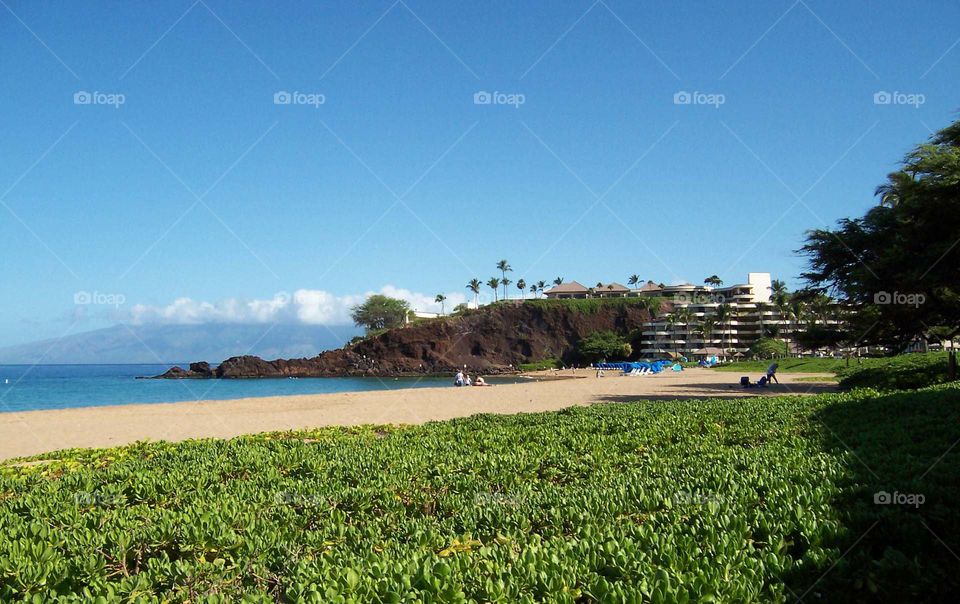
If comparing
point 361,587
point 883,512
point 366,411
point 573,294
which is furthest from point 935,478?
point 573,294

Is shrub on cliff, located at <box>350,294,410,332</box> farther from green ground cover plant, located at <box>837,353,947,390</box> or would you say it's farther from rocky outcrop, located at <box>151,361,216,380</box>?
green ground cover plant, located at <box>837,353,947,390</box>

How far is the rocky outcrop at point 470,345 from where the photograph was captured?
411ft

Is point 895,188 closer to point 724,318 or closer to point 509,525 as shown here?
point 509,525

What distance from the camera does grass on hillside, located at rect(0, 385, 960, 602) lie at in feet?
12.3

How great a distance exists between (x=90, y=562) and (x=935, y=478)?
665 centimetres

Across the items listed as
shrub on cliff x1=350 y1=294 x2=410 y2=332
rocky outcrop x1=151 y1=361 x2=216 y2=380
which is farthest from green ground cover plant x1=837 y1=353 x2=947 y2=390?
shrub on cliff x1=350 y1=294 x2=410 y2=332

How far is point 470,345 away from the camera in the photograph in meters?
132

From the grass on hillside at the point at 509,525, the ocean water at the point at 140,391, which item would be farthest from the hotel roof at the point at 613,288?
the grass on hillside at the point at 509,525

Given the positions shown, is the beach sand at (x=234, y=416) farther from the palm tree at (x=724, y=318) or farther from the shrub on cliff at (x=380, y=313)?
the shrub on cliff at (x=380, y=313)

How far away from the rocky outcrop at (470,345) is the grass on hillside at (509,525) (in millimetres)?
111885

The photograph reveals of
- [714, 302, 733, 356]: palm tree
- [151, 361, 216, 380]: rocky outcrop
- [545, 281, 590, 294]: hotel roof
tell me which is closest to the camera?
[714, 302, 733, 356]: palm tree

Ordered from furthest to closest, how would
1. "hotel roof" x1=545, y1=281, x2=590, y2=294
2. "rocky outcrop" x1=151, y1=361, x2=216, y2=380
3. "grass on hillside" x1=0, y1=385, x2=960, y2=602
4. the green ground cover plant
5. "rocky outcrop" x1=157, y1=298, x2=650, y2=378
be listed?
"hotel roof" x1=545, y1=281, x2=590, y2=294 < "rocky outcrop" x1=151, y1=361, x2=216, y2=380 < "rocky outcrop" x1=157, y1=298, x2=650, y2=378 < the green ground cover plant < "grass on hillside" x1=0, y1=385, x2=960, y2=602

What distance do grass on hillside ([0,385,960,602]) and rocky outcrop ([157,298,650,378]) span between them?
367 feet

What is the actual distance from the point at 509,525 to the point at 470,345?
5004 inches
